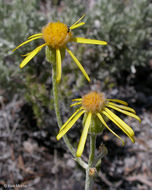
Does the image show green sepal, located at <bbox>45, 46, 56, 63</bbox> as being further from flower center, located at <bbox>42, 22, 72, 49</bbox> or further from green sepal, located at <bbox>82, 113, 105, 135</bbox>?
green sepal, located at <bbox>82, 113, 105, 135</bbox>

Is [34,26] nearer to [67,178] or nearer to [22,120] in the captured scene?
[22,120]

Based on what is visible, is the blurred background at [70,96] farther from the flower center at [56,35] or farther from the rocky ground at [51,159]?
the flower center at [56,35]

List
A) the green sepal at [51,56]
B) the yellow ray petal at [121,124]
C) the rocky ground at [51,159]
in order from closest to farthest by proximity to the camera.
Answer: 1. the yellow ray petal at [121,124]
2. the green sepal at [51,56]
3. the rocky ground at [51,159]

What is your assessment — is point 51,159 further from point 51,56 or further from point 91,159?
point 51,56

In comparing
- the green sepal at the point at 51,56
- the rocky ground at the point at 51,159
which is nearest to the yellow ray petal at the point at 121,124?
the green sepal at the point at 51,56

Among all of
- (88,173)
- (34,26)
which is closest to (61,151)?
(88,173)

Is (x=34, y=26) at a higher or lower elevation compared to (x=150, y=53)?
higher

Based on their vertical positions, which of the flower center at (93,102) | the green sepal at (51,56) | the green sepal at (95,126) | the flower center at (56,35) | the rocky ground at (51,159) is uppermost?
the flower center at (56,35)
